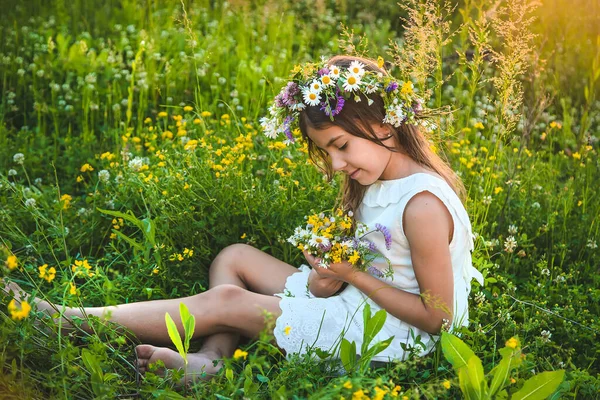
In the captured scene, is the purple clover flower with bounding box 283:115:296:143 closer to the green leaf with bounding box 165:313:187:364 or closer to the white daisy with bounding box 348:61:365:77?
the white daisy with bounding box 348:61:365:77

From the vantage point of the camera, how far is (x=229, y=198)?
2.91 m

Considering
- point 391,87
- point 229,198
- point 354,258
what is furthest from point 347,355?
point 229,198

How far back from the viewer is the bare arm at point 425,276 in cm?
219

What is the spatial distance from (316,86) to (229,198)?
0.80 m

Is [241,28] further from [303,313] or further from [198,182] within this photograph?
[303,313]

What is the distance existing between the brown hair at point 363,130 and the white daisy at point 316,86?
0.18 ft

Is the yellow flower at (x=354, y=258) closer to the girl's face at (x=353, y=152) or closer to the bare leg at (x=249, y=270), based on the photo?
the girl's face at (x=353, y=152)

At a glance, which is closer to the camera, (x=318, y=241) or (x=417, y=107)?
(x=318, y=241)

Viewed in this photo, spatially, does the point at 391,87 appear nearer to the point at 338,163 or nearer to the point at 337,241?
the point at 338,163

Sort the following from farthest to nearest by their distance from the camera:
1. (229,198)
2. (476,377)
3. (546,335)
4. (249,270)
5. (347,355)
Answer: (229,198), (249,270), (546,335), (347,355), (476,377)

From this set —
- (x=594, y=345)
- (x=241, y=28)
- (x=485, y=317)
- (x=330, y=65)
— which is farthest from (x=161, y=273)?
(x=241, y=28)

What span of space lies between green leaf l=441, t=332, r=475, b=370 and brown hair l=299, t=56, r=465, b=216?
0.55 meters

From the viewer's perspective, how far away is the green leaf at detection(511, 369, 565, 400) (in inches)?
77.1

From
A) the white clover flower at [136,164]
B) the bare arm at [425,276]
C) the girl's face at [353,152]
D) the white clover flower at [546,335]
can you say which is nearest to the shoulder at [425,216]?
the bare arm at [425,276]
